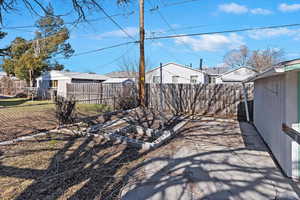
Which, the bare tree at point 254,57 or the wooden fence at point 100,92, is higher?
the bare tree at point 254,57

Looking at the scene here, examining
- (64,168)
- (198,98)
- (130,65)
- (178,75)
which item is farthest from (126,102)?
(130,65)

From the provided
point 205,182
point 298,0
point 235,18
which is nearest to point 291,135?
point 205,182

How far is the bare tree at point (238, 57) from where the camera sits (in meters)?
32.9

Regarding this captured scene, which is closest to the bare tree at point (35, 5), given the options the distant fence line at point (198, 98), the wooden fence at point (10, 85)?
the distant fence line at point (198, 98)

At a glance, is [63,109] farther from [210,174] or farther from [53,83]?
[53,83]

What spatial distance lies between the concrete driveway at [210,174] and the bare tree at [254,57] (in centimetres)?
2417

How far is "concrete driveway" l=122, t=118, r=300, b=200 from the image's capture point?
8.98 ft

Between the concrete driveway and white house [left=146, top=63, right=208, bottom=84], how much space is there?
56.8 feet

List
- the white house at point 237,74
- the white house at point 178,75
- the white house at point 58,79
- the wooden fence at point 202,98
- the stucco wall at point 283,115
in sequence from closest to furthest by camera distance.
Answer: the stucco wall at point 283,115, the wooden fence at point 202,98, the white house at point 58,79, the white house at point 237,74, the white house at point 178,75

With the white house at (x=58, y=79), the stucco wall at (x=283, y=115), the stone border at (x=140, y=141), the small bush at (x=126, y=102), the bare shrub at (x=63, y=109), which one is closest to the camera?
the stucco wall at (x=283, y=115)

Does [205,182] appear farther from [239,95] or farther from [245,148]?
[239,95]

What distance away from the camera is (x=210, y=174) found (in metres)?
3.34

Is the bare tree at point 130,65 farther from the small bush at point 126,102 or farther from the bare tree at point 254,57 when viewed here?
the small bush at point 126,102

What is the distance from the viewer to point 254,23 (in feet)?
33.2
